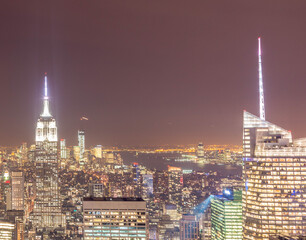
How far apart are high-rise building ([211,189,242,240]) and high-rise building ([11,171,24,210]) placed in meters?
10.6

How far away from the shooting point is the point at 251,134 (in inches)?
534

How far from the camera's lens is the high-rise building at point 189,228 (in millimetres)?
18438

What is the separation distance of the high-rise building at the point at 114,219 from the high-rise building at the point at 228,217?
9.42ft

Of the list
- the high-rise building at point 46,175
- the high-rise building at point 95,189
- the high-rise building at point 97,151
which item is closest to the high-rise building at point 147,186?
the high-rise building at point 95,189

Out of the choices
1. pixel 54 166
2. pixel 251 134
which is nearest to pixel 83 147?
pixel 54 166

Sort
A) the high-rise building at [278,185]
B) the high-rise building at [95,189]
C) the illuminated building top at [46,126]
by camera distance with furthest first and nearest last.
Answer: the illuminated building top at [46,126]
the high-rise building at [95,189]
the high-rise building at [278,185]

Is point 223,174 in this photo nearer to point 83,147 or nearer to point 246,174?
point 246,174

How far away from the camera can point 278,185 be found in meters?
13.0

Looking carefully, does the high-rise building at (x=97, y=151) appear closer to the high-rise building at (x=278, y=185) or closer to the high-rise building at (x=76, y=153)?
the high-rise building at (x=76, y=153)

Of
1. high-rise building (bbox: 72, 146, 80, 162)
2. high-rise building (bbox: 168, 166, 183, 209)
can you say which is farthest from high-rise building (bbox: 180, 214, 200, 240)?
high-rise building (bbox: 72, 146, 80, 162)

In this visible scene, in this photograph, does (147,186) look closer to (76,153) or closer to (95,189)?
(95,189)

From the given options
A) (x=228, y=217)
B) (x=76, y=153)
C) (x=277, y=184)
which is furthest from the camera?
(x=76, y=153)

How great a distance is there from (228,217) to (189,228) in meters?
3.09

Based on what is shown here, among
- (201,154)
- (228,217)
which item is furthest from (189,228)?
(228,217)
